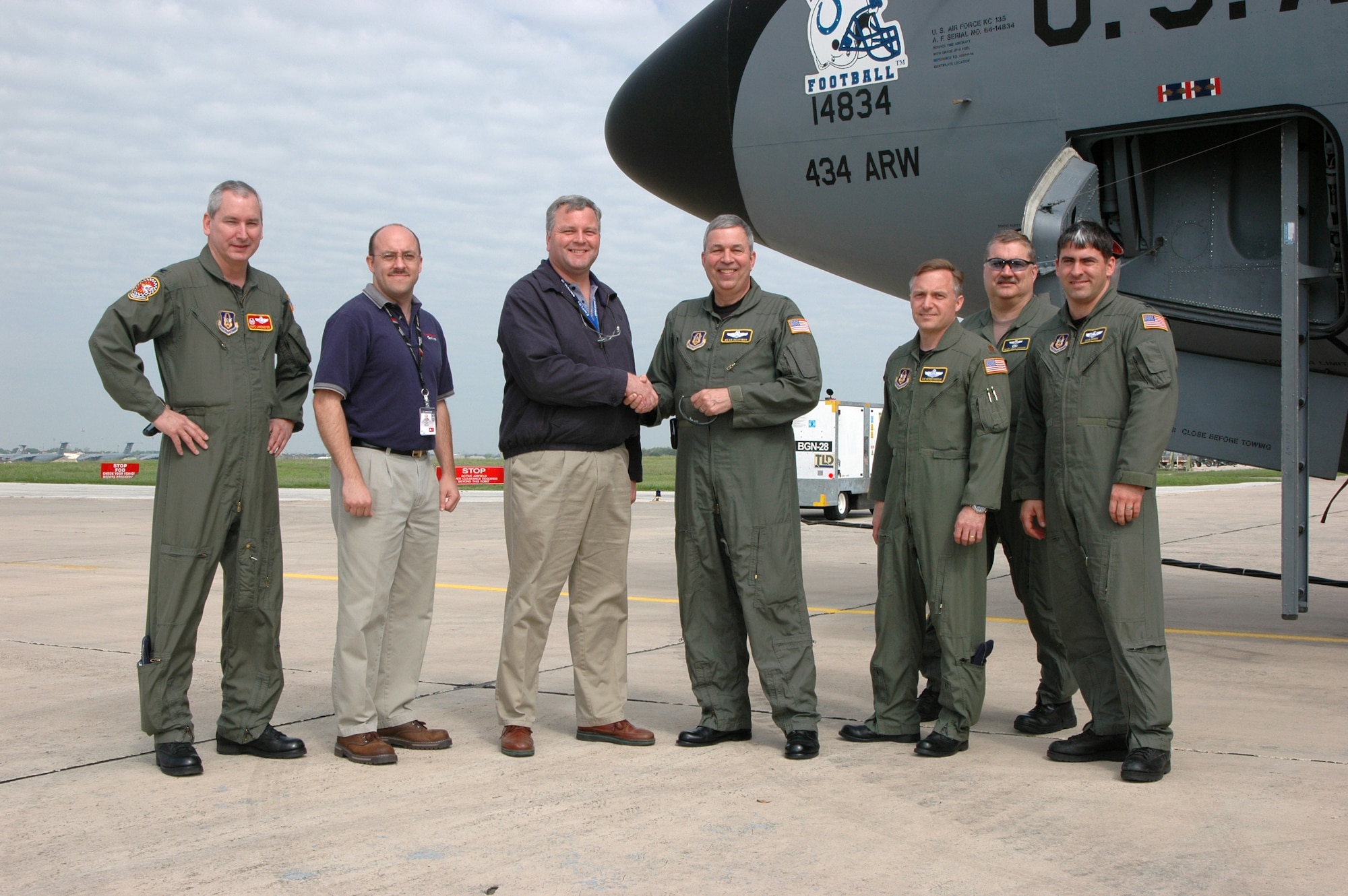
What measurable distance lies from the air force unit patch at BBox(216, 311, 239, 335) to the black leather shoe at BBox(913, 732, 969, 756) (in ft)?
9.90

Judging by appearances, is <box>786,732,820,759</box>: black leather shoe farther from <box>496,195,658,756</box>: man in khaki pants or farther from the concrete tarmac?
<box>496,195,658,756</box>: man in khaki pants

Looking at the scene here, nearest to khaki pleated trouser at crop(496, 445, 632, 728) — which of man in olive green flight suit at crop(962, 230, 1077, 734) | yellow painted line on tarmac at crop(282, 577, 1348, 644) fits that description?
man in olive green flight suit at crop(962, 230, 1077, 734)

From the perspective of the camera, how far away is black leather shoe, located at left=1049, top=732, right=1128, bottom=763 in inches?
163

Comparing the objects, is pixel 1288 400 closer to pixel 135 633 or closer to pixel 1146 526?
pixel 1146 526

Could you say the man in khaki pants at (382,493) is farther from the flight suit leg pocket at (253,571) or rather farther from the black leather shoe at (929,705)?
the black leather shoe at (929,705)

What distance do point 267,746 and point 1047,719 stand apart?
311cm

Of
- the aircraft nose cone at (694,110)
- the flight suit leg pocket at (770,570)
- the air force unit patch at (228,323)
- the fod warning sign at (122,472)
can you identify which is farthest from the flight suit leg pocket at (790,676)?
the fod warning sign at (122,472)

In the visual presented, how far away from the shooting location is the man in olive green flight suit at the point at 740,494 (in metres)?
4.32

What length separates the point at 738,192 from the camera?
7051mm

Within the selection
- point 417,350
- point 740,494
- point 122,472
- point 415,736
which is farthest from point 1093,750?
point 122,472

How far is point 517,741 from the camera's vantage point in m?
4.29

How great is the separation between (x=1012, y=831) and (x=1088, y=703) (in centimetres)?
111

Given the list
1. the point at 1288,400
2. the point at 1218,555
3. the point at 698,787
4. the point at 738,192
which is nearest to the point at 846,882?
the point at 698,787

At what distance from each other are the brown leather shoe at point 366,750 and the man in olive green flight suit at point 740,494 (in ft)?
3.73
